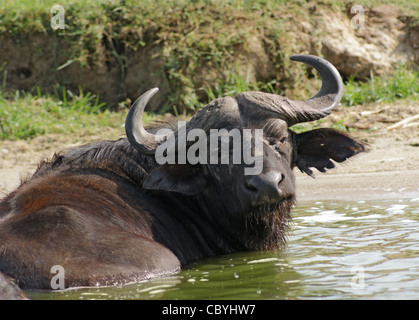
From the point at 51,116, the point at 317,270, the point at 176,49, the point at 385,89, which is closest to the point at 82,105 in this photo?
the point at 51,116

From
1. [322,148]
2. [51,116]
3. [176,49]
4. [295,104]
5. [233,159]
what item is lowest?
[233,159]

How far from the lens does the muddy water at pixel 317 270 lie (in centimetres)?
525

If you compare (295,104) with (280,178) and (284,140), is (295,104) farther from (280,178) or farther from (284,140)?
(280,178)

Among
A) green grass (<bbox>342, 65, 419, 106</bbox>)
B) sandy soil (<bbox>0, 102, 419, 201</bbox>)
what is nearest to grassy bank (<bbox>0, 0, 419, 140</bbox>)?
green grass (<bbox>342, 65, 419, 106</bbox>)

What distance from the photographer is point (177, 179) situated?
6336 mm

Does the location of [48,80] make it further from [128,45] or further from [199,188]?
[199,188]

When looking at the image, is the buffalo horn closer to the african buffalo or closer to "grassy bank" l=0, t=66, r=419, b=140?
the african buffalo

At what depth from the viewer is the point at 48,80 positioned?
13.8m

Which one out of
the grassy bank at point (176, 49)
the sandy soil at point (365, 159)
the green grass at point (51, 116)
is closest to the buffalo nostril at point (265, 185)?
the sandy soil at point (365, 159)

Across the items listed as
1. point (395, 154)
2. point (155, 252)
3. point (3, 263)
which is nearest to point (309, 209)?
point (395, 154)

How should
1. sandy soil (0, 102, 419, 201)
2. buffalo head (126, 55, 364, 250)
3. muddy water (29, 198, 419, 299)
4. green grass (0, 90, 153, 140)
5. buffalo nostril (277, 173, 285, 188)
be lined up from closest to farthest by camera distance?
muddy water (29, 198, 419, 299)
buffalo nostril (277, 173, 285, 188)
buffalo head (126, 55, 364, 250)
sandy soil (0, 102, 419, 201)
green grass (0, 90, 153, 140)

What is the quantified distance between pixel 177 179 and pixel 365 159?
4965mm

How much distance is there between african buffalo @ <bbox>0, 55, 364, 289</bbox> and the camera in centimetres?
544

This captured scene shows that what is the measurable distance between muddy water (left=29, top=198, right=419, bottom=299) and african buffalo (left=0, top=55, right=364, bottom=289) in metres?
0.18
